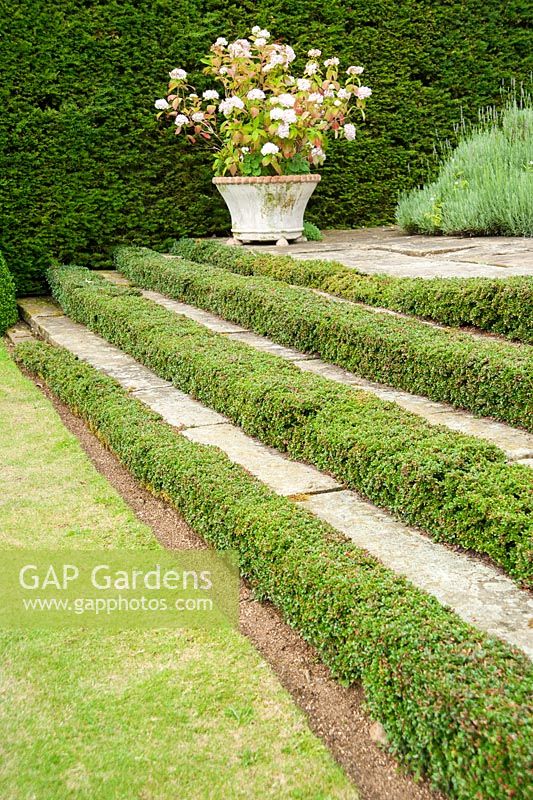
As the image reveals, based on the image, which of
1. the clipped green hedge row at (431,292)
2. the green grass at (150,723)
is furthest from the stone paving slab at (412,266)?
the green grass at (150,723)

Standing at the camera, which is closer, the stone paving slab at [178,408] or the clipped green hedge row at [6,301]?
the stone paving slab at [178,408]

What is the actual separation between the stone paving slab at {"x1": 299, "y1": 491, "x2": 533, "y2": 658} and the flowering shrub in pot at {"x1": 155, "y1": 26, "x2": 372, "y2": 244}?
517 cm

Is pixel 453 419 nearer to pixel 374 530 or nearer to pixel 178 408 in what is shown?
pixel 374 530

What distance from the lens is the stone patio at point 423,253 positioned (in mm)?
5699

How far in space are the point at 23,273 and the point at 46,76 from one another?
1.76 metres

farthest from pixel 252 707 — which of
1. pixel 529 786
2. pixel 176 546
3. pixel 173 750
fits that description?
pixel 176 546

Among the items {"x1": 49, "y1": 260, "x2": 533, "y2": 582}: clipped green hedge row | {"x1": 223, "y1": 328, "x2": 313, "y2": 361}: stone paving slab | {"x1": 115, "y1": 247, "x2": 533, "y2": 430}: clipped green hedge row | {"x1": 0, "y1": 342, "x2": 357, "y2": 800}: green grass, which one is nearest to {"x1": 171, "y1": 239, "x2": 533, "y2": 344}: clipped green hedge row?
{"x1": 115, "y1": 247, "x2": 533, "y2": 430}: clipped green hedge row

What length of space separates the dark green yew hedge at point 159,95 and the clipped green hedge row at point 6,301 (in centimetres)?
81

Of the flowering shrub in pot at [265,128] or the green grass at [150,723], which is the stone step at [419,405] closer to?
the green grass at [150,723]

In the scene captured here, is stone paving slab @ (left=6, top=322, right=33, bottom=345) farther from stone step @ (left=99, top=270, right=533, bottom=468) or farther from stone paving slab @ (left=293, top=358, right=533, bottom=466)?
stone paving slab @ (left=293, top=358, right=533, bottom=466)

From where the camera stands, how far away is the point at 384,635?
2.06 meters

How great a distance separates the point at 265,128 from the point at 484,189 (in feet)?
6.77

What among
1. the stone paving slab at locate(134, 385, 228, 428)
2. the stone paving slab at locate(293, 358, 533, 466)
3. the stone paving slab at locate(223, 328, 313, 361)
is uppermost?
the stone paving slab at locate(223, 328, 313, 361)

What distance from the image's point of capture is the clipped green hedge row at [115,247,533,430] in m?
3.37
